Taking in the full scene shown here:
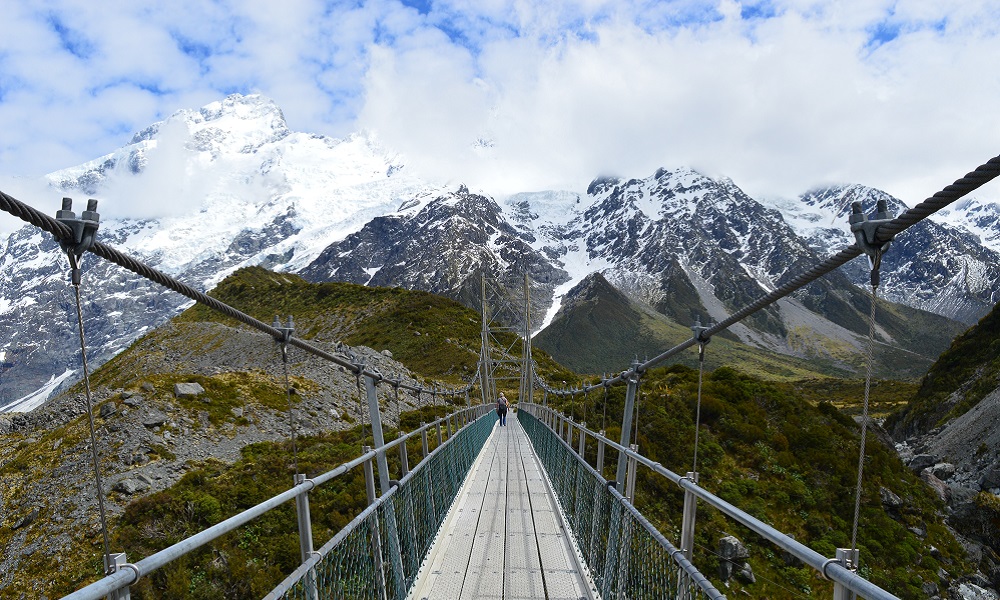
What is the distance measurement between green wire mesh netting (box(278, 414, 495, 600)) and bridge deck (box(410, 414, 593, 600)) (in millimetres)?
211

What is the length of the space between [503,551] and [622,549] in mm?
2264

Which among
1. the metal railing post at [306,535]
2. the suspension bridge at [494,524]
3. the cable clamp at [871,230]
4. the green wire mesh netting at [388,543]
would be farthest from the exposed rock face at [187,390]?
the cable clamp at [871,230]

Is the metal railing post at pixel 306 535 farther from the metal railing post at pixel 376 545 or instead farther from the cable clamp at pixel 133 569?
the cable clamp at pixel 133 569

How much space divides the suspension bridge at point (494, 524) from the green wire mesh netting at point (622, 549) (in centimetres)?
1

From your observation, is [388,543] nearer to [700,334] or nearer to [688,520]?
[688,520]

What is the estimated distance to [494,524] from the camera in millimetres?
7648

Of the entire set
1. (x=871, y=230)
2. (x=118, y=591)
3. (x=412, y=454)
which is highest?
(x=871, y=230)

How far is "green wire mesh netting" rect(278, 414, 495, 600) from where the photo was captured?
9.91 feet

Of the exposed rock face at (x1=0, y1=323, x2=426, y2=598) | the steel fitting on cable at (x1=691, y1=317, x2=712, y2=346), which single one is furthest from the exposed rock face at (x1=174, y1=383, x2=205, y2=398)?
the steel fitting on cable at (x1=691, y1=317, x2=712, y2=346)

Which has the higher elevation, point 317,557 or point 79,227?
point 79,227

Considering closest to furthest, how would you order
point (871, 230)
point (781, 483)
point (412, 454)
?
point (871, 230)
point (781, 483)
point (412, 454)

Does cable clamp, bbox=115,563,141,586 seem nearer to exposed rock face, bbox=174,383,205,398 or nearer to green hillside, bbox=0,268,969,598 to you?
green hillside, bbox=0,268,969,598

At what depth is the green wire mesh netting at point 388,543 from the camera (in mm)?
3021

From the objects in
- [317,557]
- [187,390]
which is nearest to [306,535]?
[317,557]
